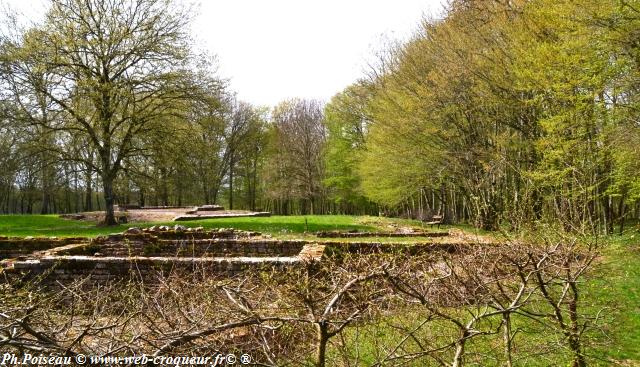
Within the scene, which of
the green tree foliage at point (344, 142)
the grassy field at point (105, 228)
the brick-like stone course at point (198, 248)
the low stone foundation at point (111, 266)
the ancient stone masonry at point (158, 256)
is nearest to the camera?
the ancient stone masonry at point (158, 256)

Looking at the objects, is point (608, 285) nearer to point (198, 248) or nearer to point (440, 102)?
point (198, 248)

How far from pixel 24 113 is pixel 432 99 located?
56.6ft

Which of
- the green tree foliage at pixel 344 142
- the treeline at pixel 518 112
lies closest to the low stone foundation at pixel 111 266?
the treeline at pixel 518 112

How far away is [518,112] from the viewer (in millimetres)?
17453

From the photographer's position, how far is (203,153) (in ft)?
70.1

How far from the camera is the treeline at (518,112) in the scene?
11953 millimetres

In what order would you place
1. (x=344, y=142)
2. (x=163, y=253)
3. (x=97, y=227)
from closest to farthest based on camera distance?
(x=163, y=253) < (x=97, y=227) < (x=344, y=142)

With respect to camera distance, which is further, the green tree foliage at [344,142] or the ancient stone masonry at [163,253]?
the green tree foliage at [344,142]

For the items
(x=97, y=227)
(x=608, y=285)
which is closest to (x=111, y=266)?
(x=608, y=285)

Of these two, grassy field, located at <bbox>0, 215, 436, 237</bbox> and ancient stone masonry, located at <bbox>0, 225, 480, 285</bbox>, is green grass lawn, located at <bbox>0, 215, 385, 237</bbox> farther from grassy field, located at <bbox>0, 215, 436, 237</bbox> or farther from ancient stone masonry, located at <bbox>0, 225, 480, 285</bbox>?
ancient stone masonry, located at <bbox>0, 225, 480, 285</bbox>

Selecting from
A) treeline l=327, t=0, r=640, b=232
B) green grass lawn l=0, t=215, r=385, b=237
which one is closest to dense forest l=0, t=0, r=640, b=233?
treeline l=327, t=0, r=640, b=232

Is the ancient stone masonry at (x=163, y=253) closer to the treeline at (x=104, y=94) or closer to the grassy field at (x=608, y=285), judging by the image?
the grassy field at (x=608, y=285)

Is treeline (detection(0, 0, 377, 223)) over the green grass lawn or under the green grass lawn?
over

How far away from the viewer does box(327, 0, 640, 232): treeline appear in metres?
12.0
